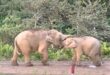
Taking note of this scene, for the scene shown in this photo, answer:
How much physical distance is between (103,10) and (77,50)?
319 centimetres

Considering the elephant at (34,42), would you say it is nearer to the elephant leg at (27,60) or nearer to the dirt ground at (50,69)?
the elephant leg at (27,60)

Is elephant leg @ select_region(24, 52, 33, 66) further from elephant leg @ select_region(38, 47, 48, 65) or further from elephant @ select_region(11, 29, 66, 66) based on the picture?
elephant leg @ select_region(38, 47, 48, 65)

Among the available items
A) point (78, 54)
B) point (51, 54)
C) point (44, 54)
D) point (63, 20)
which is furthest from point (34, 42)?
point (63, 20)

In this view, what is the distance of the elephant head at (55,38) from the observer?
33.9ft

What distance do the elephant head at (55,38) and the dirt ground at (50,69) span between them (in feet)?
1.51

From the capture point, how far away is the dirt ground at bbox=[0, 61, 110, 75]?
9.45 metres

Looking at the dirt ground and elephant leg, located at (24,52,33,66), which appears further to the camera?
elephant leg, located at (24,52,33,66)

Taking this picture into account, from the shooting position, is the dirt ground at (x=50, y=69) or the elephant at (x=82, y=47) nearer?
the dirt ground at (x=50, y=69)

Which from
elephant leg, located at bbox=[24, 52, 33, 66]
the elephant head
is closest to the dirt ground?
elephant leg, located at bbox=[24, 52, 33, 66]

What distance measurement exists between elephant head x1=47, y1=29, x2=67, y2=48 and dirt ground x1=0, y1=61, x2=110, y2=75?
18.2 inches

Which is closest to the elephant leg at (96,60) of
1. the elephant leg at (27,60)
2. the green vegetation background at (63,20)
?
the elephant leg at (27,60)

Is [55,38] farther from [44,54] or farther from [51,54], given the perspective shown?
[51,54]

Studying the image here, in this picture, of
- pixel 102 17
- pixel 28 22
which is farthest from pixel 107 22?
pixel 28 22

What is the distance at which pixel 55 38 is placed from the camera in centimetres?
1042
